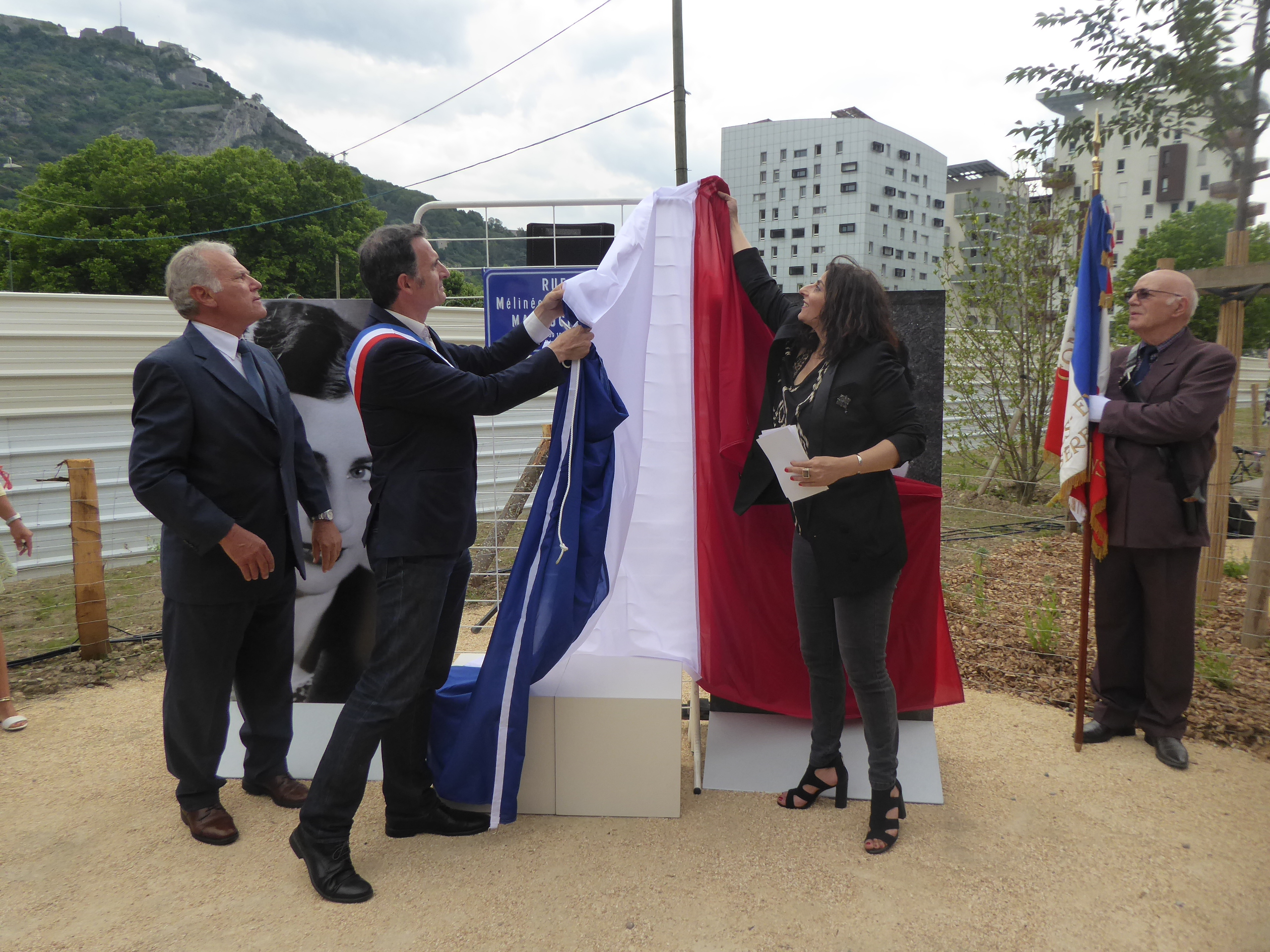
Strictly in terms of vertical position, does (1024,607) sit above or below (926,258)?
below

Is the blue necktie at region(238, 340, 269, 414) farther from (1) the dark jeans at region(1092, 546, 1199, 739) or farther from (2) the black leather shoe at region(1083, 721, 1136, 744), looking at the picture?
(2) the black leather shoe at region(1083, 721, 1136, 744)

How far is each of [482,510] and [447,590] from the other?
5.10 meters

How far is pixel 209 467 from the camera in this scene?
8.48ft

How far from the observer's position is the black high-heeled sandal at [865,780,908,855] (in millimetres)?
2551

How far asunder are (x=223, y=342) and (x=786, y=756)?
2.56 meters

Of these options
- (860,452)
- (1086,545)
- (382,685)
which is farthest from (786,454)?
(1086,545)

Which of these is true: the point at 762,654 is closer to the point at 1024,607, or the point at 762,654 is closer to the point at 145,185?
the point at 1024,607

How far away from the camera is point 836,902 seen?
7.52 feet

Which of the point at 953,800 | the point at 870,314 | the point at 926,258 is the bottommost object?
the point at 953,800

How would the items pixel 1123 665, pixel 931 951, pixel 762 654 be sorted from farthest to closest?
pixel 1123 665, pixel 762 654, pixel 931 951

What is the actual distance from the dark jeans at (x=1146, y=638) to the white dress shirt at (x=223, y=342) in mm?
3390

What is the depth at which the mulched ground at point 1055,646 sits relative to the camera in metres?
3.57

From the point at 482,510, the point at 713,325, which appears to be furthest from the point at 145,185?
the point at 713,325

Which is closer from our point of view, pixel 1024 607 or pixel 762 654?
pixel 762 654
